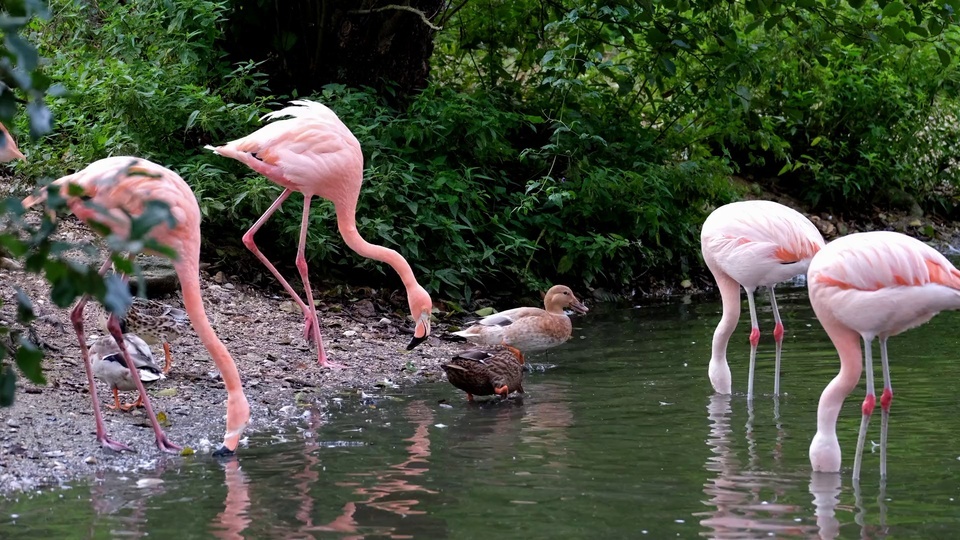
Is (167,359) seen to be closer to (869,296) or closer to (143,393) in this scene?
(143,393)

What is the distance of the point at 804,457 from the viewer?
505cm

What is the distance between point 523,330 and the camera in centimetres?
759

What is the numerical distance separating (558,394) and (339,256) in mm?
3200

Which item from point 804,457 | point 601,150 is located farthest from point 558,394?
point 601,150

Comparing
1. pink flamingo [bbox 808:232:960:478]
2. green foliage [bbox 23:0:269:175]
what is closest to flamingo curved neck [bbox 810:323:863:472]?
pink flamingo [bbox 808:232:960:478]

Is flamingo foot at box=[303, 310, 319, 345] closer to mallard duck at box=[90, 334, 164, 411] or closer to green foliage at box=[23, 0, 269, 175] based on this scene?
mallard duck at box=[90, 334, 164, 411]

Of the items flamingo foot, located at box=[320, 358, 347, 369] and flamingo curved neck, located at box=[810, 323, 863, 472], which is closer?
flamingo curved neck, located at box=[810, 323, 863, 472]

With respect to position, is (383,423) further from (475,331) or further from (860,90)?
(860,90)

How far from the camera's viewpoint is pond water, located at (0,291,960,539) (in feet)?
13.2

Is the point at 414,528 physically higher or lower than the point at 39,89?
lower

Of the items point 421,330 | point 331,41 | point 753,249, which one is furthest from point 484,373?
point 331,41

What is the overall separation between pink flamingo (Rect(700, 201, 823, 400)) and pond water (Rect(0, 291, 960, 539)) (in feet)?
0.81

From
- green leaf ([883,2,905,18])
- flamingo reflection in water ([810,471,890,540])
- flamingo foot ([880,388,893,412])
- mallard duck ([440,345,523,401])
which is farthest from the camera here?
green leaf ([883,2,905,18])

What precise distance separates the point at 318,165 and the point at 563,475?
3360mm
